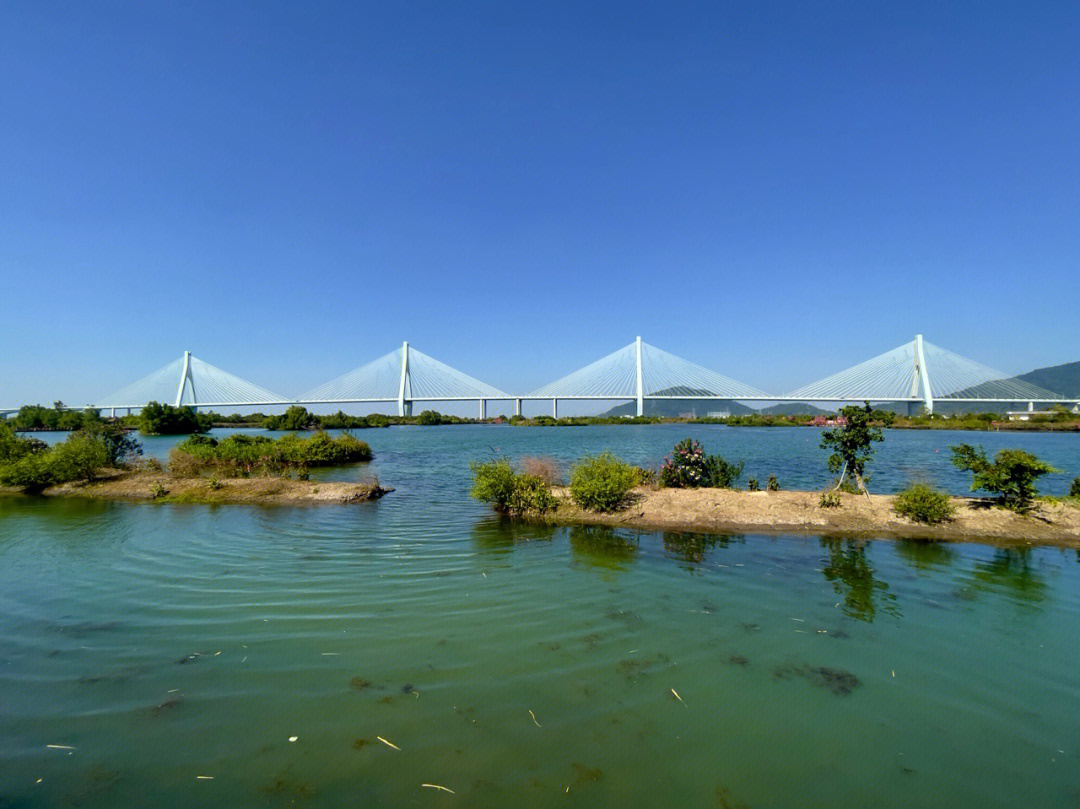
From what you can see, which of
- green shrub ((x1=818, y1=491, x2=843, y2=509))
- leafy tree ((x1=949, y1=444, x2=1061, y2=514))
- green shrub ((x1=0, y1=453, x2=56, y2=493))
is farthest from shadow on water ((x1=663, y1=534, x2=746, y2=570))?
green shrub ((x1=0, y1=453, x2=56, y2=493))

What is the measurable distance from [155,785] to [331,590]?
3554 mm

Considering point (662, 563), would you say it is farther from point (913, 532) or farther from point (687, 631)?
point (913, 532)

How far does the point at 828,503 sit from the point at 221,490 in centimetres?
1577

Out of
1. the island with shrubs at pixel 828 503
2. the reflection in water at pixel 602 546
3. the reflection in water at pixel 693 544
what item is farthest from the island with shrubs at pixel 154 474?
the reflection in water at pixel 693 544

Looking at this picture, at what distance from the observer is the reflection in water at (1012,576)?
6762mm

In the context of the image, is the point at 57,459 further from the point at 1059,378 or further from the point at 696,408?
the point at 1059,378

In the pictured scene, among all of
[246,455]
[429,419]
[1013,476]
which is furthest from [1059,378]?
[246,455]

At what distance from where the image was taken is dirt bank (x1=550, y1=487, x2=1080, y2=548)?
9.43m

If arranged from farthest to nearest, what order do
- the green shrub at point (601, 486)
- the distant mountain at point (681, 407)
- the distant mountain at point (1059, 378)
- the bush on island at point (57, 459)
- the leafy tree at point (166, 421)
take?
the distant mountain at point (1059, 378) < the distant mountain at point (681, 407) < the leafy tree at point (166, 421) < the bush on island at point (57, 459) < the green shrub at point (601, 486)

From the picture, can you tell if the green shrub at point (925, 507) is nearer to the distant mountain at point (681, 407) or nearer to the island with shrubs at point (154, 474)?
the island with shrubs at point (154, 474)

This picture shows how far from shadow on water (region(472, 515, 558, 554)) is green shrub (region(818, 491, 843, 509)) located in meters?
5.81

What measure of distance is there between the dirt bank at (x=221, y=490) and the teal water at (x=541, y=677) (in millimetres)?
4970

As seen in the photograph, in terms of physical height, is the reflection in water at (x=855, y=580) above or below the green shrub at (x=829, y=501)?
below

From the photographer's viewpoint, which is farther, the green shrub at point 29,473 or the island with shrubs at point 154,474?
the green shrub at point 29,473
